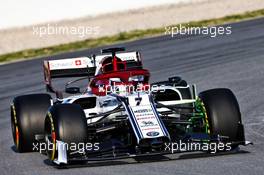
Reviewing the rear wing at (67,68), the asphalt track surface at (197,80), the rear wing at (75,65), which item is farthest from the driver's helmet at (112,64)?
the asphalt track surface at (197,80)

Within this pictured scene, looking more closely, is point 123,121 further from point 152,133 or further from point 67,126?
point 67,126

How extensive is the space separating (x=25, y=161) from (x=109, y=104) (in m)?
1.51

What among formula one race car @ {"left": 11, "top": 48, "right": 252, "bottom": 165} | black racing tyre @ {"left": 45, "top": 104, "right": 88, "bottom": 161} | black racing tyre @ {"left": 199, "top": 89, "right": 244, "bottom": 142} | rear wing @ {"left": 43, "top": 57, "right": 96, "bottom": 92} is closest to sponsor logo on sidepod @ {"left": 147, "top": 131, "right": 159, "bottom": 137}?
formula one race car @ {"left": 11, "top": 48, "right": 252, "bottom": 165}

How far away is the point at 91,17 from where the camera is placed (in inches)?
1093

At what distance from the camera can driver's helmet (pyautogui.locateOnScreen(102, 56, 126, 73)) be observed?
13.6 metres

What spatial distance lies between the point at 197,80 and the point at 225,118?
24.6ft

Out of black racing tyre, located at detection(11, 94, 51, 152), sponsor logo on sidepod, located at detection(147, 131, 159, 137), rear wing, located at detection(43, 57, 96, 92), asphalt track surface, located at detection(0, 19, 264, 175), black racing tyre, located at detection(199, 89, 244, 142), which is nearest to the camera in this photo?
asphalt track surface, located at detection(0, 19, 264, 175)

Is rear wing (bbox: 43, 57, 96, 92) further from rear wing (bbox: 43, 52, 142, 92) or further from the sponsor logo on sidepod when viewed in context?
the sponsor logo on sidepod

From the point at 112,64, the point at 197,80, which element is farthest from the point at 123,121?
the point at 197,80

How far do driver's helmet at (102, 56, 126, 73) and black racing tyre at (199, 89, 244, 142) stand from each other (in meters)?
2.46

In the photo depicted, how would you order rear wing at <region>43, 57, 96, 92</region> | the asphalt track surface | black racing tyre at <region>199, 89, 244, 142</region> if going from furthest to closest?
1. rear wing at <region>43, 57, 96, 92</region>
2. black racing tyre at <region>199, 89, 244, 142</region>
3. the asphalt track surface

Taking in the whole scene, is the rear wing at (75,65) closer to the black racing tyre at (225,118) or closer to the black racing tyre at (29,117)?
the black racing tyre at (29,117)

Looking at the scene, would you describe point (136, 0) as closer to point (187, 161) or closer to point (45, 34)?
point (45, 34)

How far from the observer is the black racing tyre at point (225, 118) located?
11406 millimetres
